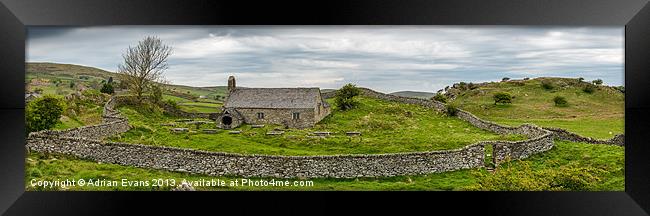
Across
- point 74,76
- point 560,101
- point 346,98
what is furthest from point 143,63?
point 560,101

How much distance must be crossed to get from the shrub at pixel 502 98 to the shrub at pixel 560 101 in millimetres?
1119

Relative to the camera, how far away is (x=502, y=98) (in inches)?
471

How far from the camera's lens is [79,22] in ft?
28.8

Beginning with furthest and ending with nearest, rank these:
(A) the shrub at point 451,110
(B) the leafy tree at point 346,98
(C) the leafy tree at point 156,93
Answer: (A) the shrub at point 451,110, (B) the leafy tree at point 346,98, (C) the leafy tree at point 156,93

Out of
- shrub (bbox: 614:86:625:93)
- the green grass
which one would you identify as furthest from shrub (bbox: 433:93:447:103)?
the green grass

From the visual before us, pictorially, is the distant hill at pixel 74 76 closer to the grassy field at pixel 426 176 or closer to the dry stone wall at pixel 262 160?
the dry stone wall at pixel 262 160

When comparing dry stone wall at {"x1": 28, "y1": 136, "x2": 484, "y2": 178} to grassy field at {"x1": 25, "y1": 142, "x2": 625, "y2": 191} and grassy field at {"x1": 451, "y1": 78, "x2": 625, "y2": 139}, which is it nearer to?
grassy field at {"x1": 25, "y1": 142, "x2": 625, "y2": 191}

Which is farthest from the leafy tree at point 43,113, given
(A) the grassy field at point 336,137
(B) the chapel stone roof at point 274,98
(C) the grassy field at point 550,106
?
(C) the grassy field at point 550,106

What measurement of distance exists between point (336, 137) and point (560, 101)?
546cm

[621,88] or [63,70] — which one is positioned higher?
[63,70]

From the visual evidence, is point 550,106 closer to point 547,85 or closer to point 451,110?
point 547,85

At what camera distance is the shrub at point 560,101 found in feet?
39.4

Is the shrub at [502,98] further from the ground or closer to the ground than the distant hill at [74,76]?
closer to the ground

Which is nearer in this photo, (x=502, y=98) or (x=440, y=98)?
(x=502, y=98)
